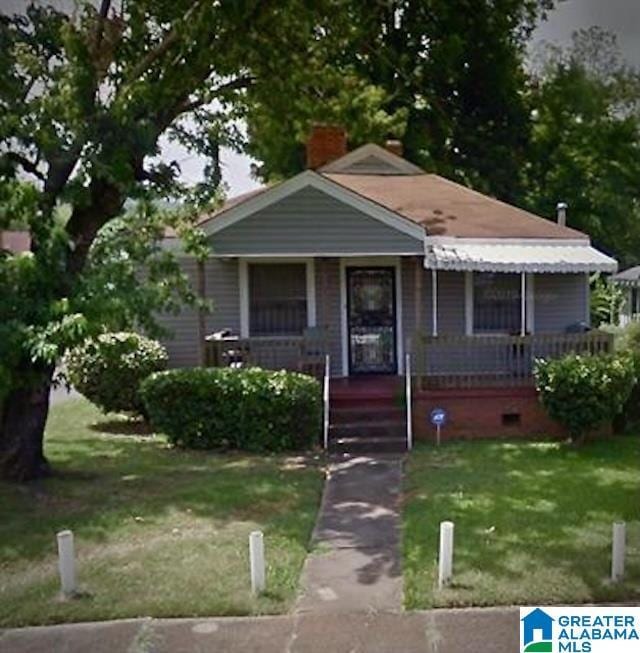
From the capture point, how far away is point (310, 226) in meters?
13.9

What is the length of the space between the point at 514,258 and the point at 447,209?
2.73 m

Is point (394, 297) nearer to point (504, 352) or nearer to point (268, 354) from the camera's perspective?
point (504, 352)

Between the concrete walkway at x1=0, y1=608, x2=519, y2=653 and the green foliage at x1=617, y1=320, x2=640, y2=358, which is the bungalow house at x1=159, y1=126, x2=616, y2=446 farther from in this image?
the concrete walkway at x1=0, y1=608, x2=519, y2=653

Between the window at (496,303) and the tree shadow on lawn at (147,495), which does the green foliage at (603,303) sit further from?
the tree shadow on lawn at (147,495)

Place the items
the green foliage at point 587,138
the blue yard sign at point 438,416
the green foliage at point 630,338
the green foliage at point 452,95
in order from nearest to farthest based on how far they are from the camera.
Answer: the blue yard sign at point 438,416, the green foliage at point 630,338, the green foliage at point 452,95, the green foliage at point 587,138

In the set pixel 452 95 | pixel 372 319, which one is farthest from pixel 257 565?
pixel 452 95

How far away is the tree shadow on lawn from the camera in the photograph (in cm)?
786

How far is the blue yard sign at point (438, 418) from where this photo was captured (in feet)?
39.1

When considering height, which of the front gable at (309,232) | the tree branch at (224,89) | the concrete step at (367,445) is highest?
the tree branch at (224,89)

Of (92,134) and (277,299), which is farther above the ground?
(92,134)

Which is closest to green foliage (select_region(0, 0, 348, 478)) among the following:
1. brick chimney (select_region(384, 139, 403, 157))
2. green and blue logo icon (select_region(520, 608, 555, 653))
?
green and blue logo icon (select_region(520, 608, 555, 653))

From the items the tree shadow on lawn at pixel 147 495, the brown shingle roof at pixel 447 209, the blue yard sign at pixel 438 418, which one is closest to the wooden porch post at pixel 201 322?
the tree shadow on lawn at pixel 147 495

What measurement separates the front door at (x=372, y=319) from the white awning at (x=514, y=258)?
1634 millimetres

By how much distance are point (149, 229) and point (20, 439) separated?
15.4 feet
